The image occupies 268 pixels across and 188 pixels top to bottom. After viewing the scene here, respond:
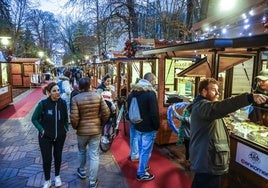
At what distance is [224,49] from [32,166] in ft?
13.3

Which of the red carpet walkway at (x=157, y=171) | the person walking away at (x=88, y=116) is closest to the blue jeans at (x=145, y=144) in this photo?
the red carpet walkway at (x=157, y=171)

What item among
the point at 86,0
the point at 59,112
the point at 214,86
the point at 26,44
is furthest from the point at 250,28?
the point at 26,44

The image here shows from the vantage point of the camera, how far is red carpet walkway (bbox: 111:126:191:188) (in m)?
4.15

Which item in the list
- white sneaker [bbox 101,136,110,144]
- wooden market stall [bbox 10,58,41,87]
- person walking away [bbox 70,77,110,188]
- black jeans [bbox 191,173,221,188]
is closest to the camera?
black jeans [bbox 191,173,221,188]

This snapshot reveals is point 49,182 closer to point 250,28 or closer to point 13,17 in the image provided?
point 250,28

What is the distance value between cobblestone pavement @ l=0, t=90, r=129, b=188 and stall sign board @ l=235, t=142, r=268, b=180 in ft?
6.08

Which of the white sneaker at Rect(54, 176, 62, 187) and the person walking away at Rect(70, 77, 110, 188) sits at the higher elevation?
the person walking away at Rect(70, 77, 110, 188)

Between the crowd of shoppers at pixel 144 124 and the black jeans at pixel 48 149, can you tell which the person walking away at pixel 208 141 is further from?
the black jeans at pixel 48 149

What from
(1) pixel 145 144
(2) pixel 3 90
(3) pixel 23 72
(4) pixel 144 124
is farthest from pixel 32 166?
(3) pixel 23 72

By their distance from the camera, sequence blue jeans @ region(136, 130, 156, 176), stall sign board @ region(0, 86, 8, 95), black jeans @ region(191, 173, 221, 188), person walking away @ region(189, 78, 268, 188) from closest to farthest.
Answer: person walking away @ region(189, 78, 268, 188) → black jeans @ region(191, 173, 221, 188) → blue jeans @ region(136, 130, 156, 176) → stall sign board @ region(0, 86, 8, 95)

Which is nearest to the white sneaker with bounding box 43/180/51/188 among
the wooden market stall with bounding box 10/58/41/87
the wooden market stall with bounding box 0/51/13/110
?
the wooden market stall with bounding box 0/51/13/110

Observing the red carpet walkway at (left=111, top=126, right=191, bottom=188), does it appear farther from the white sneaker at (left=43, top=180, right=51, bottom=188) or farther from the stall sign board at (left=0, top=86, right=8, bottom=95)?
the stall sign board at (left=0, top=86, right=8, bottom=95)

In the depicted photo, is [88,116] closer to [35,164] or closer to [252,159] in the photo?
[35,164]

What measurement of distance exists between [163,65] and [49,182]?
3.40m
